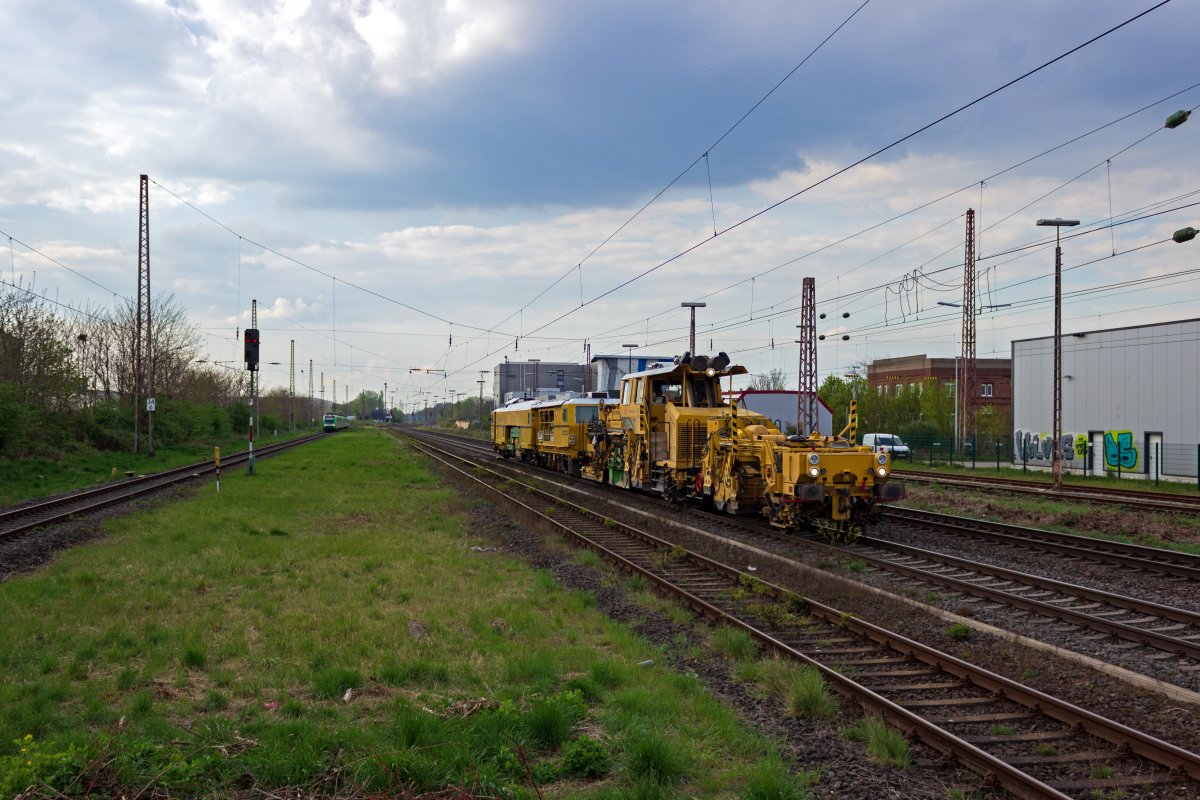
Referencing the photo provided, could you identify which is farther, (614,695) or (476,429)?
(476,429)

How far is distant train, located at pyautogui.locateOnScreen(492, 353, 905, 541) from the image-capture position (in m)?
14.3

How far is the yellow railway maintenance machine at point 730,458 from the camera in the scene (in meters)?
14.3

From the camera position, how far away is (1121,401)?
1308 inches

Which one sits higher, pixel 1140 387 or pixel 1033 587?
pixel 1140 387

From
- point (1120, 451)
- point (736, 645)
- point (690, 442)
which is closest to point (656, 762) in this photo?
point (736, 645)

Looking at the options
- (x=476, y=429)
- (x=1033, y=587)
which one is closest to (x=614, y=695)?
(x=1033, y=587)

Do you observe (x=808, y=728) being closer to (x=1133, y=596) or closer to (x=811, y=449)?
(x=1133, y=596)

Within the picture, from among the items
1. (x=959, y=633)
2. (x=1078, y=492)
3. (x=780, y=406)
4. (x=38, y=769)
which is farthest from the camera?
(x=780, y=406)

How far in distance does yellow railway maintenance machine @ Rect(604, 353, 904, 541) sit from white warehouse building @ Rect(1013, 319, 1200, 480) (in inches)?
748

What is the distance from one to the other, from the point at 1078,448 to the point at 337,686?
36155mm

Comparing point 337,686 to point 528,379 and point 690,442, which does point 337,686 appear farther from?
point 528,379

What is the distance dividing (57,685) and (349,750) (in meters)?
2.96

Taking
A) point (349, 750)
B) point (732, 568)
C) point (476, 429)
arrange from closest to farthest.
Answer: point (349, 750) → point (732, 568) → point (476, 429)

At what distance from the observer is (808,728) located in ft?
19.5
